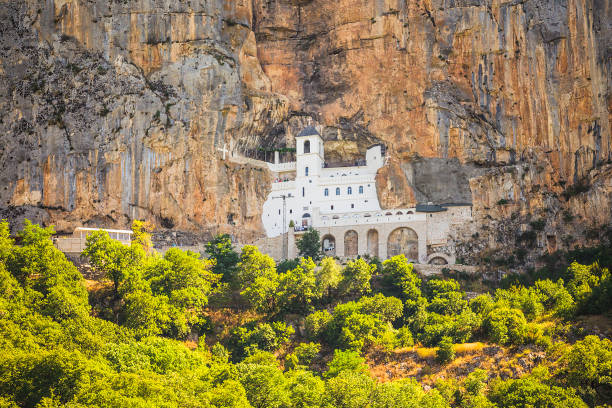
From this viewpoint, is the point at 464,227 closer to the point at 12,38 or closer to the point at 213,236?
the point at 213,236

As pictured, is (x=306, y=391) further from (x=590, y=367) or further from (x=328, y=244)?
(x=328, y=244)

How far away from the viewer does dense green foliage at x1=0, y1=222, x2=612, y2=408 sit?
36.1 metres

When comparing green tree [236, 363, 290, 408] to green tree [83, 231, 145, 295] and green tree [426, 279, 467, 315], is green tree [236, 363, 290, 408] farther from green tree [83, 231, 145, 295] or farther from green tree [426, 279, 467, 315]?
green tree [426, 279, 467, 315]

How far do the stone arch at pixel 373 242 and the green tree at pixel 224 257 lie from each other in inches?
465

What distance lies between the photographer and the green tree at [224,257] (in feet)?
191

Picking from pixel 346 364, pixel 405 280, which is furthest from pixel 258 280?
pixel 405 280

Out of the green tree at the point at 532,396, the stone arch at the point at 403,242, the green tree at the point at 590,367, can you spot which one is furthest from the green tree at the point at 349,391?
the stone arch at the point at 403,242

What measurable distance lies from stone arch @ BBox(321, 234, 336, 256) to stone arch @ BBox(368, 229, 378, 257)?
10.0 feet

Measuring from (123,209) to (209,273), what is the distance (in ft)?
47.4

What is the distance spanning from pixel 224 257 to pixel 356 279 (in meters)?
10.6

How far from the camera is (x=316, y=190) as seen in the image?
69.9m

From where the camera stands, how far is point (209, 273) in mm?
54594

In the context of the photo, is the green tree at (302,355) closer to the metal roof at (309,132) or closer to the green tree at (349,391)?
the green tree at (349,391)

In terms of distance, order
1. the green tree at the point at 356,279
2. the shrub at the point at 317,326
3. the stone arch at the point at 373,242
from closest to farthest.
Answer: the shrub at the point at 317,326 → the green tree at the point at 356,279 → the stone arch at the point at 373,242
